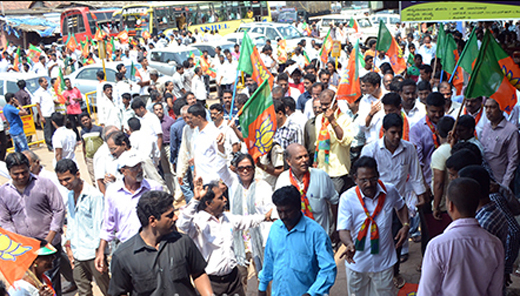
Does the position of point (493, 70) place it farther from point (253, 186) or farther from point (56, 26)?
point (56, 26)

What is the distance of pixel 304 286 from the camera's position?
371 cm

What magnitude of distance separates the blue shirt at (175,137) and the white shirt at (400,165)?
3641 mm

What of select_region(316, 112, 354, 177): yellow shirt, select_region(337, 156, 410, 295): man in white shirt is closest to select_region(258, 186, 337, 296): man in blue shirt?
select_region(337, 156, 410, 295): man in white shirt

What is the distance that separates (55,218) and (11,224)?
0.43m

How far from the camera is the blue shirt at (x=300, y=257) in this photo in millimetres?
3658


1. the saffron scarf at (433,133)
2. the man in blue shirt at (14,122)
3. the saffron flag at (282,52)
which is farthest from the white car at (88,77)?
the saffron scarf at (433,133)

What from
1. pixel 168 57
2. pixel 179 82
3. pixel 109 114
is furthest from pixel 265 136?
pixel 168 57

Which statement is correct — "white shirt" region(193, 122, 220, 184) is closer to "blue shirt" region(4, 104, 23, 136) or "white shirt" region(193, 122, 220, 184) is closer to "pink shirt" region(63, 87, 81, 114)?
"blue shirt" region(4, 104, 23, 136)

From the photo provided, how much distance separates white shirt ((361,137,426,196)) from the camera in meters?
5.18

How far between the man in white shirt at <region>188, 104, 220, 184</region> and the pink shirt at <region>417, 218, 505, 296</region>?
12.0 feet

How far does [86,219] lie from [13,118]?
7812mm

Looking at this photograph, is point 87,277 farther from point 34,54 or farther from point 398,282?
point 34,54

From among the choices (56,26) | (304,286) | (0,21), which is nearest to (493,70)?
(304,286)

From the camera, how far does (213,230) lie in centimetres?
440
